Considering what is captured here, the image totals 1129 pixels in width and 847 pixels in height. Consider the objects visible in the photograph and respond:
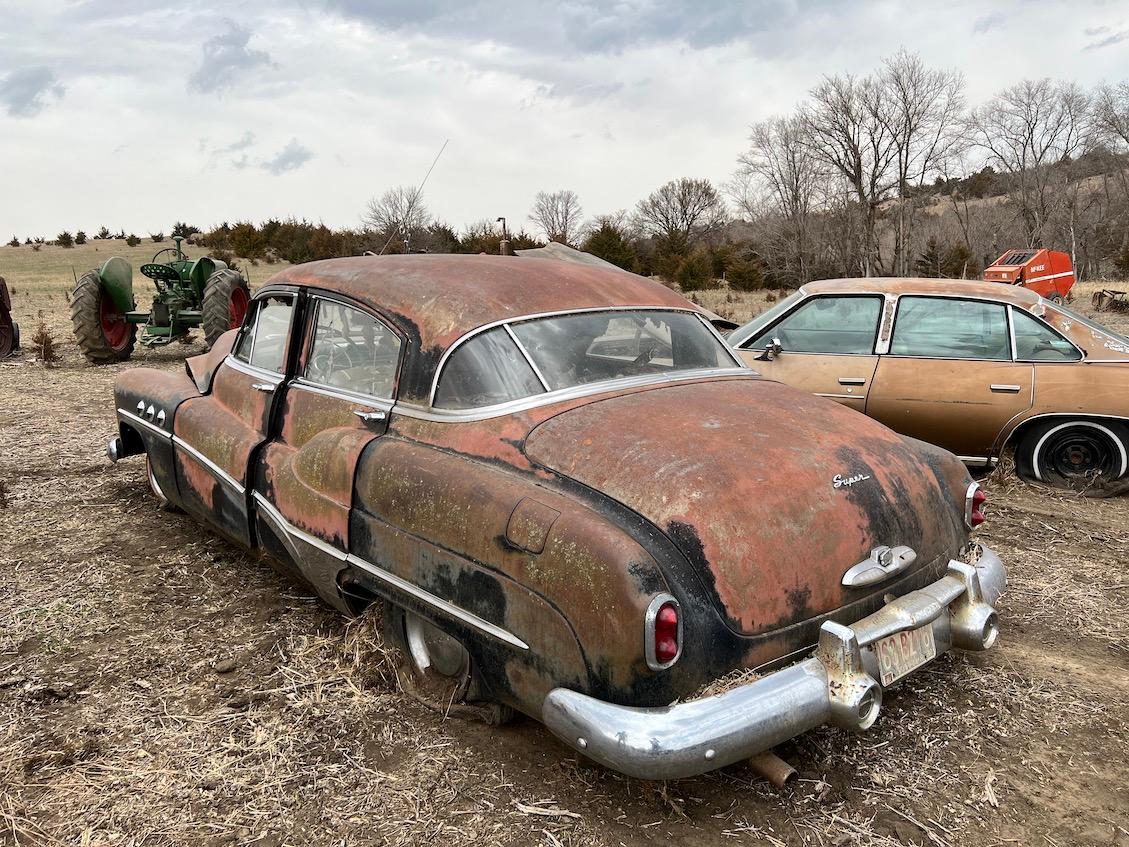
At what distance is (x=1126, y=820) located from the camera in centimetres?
238

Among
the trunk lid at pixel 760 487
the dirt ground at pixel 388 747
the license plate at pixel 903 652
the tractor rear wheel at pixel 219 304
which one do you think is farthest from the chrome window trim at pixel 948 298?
the tractor rear wheel at pixel 219 304

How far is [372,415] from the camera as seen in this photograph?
10.4 ft

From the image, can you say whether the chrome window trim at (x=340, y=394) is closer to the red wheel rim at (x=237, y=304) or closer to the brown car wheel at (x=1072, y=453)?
the brown car wheel at (x=1072, y=453)

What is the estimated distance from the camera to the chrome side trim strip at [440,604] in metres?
2.39

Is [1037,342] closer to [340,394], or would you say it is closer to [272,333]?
[340,394]

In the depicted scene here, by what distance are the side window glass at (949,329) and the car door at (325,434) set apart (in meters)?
3.90

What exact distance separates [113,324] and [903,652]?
1204cm

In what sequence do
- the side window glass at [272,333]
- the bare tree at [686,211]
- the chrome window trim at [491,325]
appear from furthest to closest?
the bare tree at [686,211], the side window glass at [272,333], the chrome window trim at [491,325]

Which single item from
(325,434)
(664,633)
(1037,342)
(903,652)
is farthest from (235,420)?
(1037,342)

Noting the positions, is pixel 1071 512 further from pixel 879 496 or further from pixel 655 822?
pixel 655 822

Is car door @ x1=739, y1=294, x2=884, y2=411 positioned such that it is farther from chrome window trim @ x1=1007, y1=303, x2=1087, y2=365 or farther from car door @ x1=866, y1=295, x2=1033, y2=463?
chrome window trim @ x1=1007, y1=303, x2=1087, y2=365

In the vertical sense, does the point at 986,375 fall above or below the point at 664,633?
above

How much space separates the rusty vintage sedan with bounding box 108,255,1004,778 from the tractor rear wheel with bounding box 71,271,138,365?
28.1 feet

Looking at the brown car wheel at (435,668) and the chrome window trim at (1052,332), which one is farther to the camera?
the chrome window trim at (1052,332)
